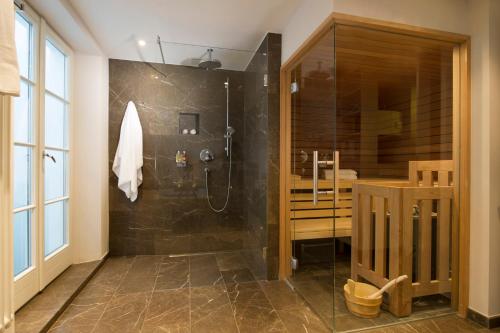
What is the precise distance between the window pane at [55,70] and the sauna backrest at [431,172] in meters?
3.40

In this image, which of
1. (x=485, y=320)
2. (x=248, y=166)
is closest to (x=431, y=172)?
(x=485, y=320)

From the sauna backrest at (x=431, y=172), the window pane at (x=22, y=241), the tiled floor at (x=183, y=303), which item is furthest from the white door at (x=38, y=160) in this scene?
the sauna backrest at (x=431, y=172)

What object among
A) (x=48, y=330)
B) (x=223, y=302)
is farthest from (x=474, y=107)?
(x=48, y=330)

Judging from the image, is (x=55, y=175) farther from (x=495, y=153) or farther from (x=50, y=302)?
(x=495, y=153)

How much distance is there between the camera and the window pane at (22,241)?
6.10 feet

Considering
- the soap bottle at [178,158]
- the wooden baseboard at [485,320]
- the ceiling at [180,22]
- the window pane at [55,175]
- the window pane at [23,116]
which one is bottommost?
the wooden baseboard at [485,320]

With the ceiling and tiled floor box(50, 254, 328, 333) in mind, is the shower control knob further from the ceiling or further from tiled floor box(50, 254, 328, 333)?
tiled floor box(50, 254, 328, 333)

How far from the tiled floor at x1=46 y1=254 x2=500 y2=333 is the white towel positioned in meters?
0.90

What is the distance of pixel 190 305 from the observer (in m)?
2.00

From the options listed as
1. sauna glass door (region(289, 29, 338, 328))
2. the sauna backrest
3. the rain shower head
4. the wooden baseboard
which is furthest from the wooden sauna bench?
the rain shower head

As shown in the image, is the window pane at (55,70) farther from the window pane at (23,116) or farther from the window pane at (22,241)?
the window pane at (22,241)

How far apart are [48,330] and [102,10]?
2466 mm

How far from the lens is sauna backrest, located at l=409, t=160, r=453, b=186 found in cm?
200

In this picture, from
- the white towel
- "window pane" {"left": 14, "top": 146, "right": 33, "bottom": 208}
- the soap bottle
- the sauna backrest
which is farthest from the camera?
the soap bottle
